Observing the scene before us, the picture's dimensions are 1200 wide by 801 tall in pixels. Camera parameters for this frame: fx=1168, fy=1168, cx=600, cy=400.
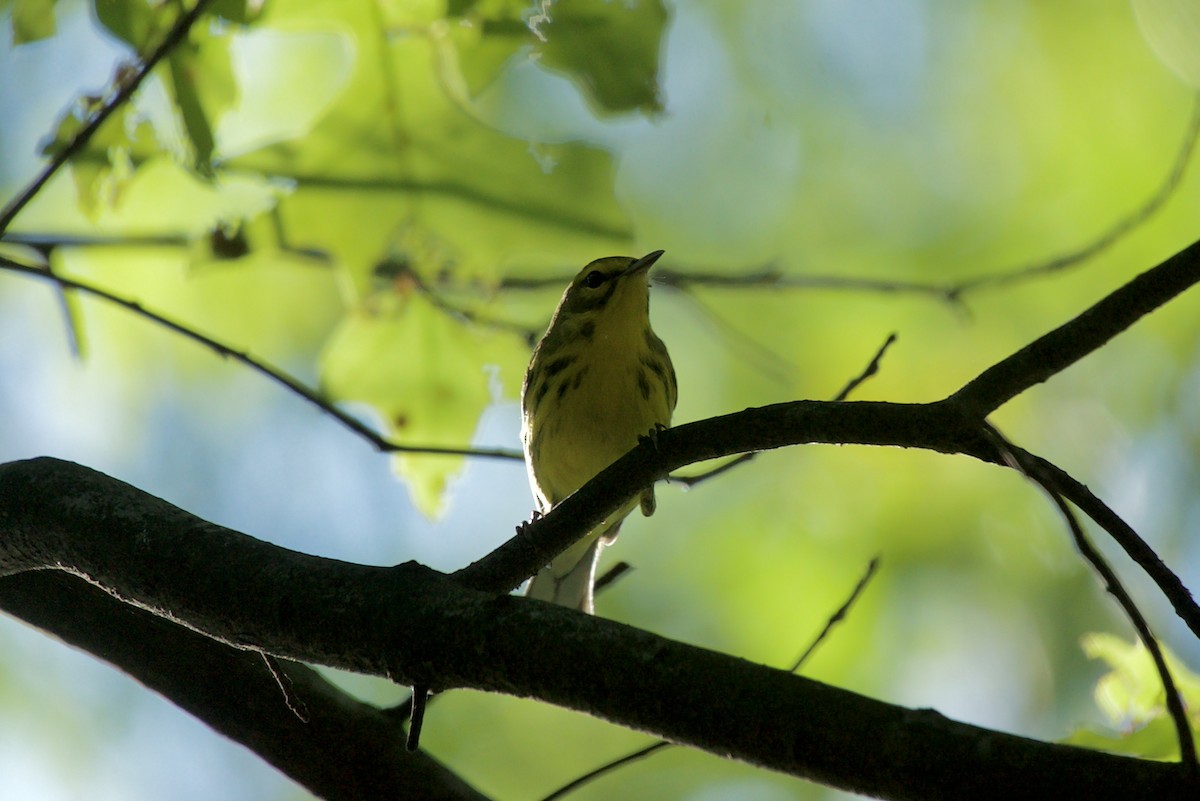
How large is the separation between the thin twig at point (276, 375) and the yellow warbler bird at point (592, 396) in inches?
50.3

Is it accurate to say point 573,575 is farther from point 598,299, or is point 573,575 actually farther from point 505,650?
point 505,650

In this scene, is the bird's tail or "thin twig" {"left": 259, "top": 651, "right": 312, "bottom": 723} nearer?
"thin twig" {"left": 259, "top": 651, "right": 312, "bottom": 723}

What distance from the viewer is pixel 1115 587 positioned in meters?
1.64

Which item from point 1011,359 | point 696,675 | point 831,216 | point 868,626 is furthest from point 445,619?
point 831,216

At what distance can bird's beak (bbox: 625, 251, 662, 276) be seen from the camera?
15.5 ft

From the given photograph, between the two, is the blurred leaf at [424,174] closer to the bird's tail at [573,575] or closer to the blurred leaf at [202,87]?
the blurred leaf at [202,87]

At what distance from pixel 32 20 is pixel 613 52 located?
1.39m

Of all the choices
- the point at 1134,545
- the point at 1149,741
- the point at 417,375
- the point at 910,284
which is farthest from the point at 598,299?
the point at 1134,545

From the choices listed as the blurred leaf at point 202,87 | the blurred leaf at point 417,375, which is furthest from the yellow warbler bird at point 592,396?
the blurred leaf at point 202,87

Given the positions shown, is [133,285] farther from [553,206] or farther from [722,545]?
[722,545]

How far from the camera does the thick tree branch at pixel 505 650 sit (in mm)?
1558

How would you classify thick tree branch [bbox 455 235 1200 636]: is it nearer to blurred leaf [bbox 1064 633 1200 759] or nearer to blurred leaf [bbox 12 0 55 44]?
blurred leaf [bbox 1064 633 1200 759]

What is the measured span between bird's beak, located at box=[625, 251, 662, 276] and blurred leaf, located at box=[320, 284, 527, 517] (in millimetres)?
1362

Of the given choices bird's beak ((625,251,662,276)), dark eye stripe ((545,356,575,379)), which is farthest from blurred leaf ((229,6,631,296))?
dark eye stripe ((545,356,575,379))
